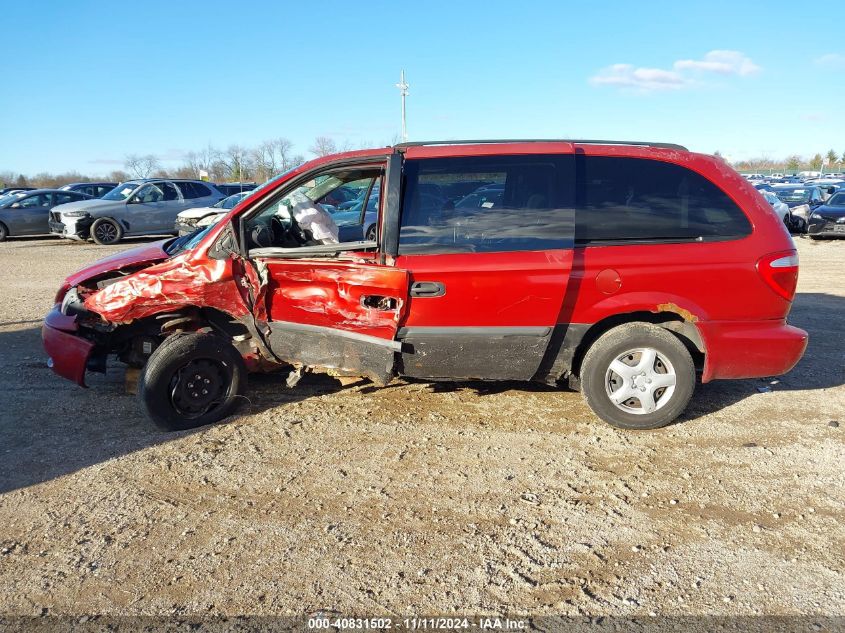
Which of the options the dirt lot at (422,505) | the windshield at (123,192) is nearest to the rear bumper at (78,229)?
the windshield at (123,192)

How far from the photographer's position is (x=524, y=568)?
2.96 m

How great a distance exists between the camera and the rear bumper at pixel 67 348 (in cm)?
461

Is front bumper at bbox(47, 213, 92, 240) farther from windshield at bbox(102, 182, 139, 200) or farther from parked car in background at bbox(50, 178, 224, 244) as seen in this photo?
windshield at bbox(102, 182, 139, 200)

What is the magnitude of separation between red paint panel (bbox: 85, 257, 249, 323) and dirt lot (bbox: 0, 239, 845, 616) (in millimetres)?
852

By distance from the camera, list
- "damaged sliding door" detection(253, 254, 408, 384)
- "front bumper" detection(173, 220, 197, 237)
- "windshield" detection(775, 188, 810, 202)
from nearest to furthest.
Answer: "damaged sliding door" detection(253, 254, 408, 384) < "front bumper" detection(173, 220, 197, 237) < "windshield" detection(775, 188, 810, 202)

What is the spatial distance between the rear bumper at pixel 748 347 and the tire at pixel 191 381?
3.36 metres

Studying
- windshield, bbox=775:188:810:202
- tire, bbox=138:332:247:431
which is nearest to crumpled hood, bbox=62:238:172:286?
tire, bbox=138:332:247:431

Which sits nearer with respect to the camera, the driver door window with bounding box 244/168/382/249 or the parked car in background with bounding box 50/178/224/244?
the driver door window with bounding box 244/168/382/249

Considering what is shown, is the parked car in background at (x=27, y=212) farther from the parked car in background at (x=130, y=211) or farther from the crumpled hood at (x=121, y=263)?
the crumpled hood at (x=121, y=263)

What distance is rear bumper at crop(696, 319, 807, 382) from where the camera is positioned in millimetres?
4301

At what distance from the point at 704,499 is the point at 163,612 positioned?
9.44 feet

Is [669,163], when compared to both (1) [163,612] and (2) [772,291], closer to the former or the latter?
(2) [772,291]

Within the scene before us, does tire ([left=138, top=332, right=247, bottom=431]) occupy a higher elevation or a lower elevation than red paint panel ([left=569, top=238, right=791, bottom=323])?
lower

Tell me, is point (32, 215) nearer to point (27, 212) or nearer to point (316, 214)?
point (27, 212)
